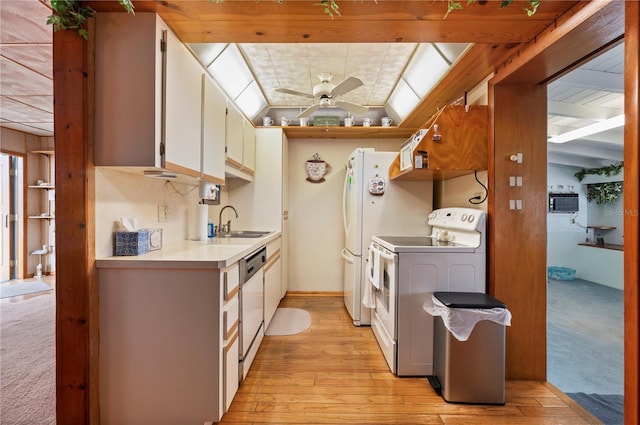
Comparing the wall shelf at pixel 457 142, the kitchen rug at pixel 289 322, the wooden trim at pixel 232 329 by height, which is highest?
the wall shelf at pixel 457 142

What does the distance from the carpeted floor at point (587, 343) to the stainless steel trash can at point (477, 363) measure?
0.64 metres

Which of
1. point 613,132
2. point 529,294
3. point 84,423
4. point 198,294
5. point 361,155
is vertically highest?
point 613,132

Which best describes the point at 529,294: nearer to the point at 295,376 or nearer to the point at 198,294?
the point at 295,376

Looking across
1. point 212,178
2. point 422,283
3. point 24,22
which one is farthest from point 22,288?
point 422,283

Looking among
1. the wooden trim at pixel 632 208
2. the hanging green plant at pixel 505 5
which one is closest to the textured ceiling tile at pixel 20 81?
the hanging green plant at pixel 505 5

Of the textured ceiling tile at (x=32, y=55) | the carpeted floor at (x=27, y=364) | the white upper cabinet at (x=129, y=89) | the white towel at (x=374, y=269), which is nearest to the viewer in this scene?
the white upper cabinet at (x=129, y=89)

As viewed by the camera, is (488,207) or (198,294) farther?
(488,207)

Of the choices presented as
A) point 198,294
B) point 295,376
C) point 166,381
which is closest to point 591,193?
point 295,376

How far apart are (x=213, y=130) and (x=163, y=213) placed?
73 centimetres

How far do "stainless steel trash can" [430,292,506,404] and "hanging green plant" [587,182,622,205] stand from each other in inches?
53.3

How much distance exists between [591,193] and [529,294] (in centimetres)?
132

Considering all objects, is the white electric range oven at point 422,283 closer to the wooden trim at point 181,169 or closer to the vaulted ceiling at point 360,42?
the vaulted ceiling at point 360,42

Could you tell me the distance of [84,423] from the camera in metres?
1.39

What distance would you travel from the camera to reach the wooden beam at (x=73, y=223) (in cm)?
136
